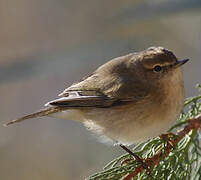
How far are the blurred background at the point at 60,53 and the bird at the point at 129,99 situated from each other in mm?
2689

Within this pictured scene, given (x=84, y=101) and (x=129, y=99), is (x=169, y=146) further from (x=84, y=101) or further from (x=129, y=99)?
(x=84, y=101)

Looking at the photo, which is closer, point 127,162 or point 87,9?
point 127,162

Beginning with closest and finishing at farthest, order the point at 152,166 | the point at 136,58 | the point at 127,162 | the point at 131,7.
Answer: the point at 152,166
the point at 127,162
the point at 136,58
the point at 131,7

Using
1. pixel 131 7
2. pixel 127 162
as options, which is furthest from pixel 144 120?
pixel 131 7

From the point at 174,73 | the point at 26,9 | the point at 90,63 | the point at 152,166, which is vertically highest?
the point at 26,9

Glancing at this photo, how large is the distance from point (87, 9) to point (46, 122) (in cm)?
147

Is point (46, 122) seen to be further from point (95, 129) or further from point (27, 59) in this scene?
point (95, 129)

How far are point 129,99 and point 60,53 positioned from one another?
3.56 m

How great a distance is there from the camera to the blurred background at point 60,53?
18.0 feet

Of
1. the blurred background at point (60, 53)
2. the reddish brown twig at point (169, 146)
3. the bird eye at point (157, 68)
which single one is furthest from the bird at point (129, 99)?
the blurred background at point (60, 53)

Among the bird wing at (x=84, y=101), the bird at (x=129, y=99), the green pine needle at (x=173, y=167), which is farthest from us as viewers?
the bird wing at (x=84, y=101)

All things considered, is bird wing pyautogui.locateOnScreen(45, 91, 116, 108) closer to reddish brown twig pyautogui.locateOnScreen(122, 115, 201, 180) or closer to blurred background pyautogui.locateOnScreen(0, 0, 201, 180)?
reddish brown twig pyautogui.locateOnScreen(122, 115, 201, 180)

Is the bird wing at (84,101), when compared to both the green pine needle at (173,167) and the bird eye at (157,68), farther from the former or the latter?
the green pine needle at (173,167)

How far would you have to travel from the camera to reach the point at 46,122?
583 centimetres
